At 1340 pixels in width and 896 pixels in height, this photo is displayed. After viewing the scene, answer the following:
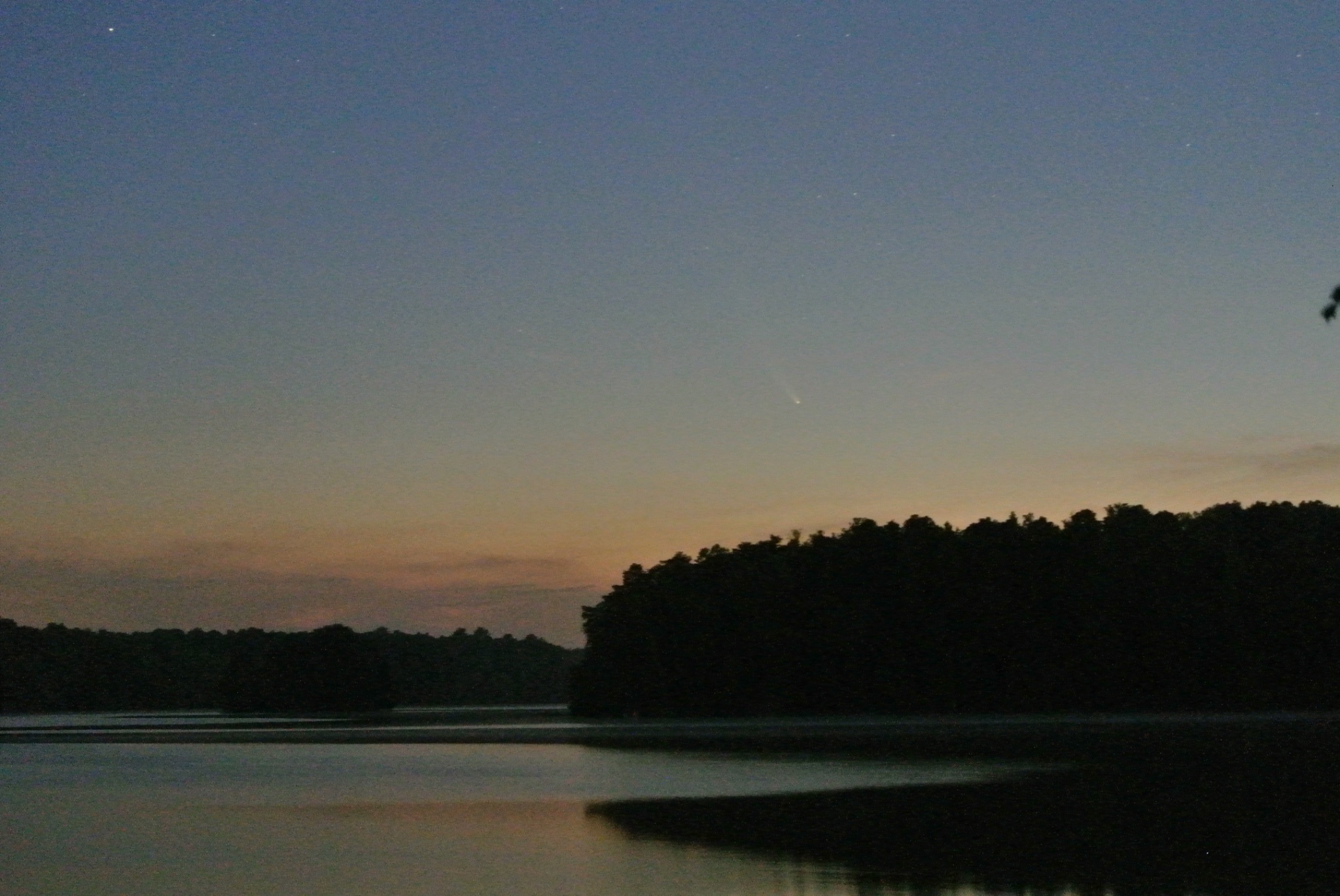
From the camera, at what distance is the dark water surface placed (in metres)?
19.6

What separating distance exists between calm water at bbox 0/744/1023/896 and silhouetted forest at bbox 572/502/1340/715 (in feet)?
166

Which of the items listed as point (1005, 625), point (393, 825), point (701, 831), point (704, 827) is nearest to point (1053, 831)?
point (701, 831)

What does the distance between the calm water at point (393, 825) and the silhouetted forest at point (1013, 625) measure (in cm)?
5057

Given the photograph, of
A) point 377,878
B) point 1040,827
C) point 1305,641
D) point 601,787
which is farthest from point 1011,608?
point 377,878

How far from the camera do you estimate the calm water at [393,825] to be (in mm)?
20000

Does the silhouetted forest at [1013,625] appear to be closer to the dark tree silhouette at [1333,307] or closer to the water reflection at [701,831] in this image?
the water reflection at [701,831]

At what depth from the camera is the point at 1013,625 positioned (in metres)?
98.4

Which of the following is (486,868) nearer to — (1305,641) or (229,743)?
(229,743)

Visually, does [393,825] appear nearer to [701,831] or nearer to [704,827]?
[704,827]

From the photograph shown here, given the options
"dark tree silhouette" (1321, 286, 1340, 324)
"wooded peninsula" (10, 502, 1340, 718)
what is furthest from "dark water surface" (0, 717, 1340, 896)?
"wooded peninsula" (10, 502, 1340, 718)

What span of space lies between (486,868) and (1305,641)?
82574 mm

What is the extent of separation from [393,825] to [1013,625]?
75.1 meters

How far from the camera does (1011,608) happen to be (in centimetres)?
9938

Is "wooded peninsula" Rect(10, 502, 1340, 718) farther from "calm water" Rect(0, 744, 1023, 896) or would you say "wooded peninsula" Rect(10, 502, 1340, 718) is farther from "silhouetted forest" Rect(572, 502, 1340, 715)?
"calm water" Rect(0, 744, 1023, 896)
